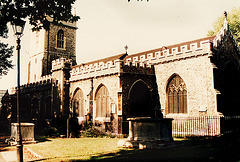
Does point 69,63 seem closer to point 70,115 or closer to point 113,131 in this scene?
point 70,115

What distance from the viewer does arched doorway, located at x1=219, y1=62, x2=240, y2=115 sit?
757 inches

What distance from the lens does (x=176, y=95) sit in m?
20.0

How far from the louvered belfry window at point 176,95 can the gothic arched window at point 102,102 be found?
17.0ft

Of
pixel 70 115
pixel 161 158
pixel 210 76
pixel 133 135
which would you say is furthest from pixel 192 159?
pixel 70 115

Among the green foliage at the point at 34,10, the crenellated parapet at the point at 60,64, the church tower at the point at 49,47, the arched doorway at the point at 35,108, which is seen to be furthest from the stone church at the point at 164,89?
the church tower at the point at 49,47

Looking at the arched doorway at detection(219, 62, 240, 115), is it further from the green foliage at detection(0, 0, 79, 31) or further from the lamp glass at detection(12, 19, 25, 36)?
the lamp glass at detection(12, 19, 25, 36)

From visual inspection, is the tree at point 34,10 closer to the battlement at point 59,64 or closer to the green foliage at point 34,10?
the green foliage at point 34,10

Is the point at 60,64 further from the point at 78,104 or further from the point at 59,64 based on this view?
the point at 78,104

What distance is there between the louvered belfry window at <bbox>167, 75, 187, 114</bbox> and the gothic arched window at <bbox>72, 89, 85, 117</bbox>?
328 inches

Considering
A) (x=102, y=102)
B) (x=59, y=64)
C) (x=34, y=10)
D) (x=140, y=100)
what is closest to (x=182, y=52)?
(x=140, y=100)

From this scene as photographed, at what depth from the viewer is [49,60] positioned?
36906 millimetres

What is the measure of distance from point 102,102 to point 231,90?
1082 cm

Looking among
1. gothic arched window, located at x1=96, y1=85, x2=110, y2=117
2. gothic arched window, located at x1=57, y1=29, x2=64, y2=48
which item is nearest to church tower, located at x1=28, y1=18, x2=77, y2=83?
gothic arched window, located at x1=57, y1=29, x2=64, y2=48

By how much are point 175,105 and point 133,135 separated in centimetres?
844
